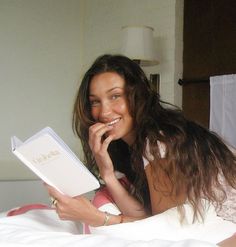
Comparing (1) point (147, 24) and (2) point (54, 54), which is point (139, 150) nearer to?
(1) point (147, 24)

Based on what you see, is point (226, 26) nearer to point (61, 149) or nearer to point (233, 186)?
point (233, 186)

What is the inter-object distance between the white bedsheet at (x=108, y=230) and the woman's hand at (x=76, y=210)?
38 millimetres

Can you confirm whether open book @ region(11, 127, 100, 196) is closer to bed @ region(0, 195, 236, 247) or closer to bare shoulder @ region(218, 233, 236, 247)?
bed @ region(0, 195, 236, 247)

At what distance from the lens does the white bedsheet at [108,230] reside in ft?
2.03

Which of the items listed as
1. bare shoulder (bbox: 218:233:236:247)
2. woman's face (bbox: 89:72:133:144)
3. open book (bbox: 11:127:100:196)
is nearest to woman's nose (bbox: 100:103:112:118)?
woman's face (bbox: 89:72:133:144)

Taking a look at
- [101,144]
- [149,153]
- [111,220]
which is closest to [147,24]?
[101,144]

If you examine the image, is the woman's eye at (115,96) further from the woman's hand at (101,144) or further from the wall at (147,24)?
the wall at (147,24)

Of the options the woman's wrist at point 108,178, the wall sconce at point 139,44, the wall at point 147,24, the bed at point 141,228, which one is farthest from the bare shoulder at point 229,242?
the wall at point 147,24

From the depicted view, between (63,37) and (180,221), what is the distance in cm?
179

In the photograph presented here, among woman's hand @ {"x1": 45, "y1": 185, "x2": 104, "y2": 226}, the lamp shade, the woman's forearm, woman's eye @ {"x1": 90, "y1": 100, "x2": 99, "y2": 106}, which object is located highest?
the lamp shade

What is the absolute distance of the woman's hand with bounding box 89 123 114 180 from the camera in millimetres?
1026

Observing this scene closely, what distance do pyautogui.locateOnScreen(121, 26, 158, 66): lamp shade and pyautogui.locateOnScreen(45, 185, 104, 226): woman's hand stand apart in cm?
111

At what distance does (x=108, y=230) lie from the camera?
2.62ft

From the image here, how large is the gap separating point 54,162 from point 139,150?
0.31m
